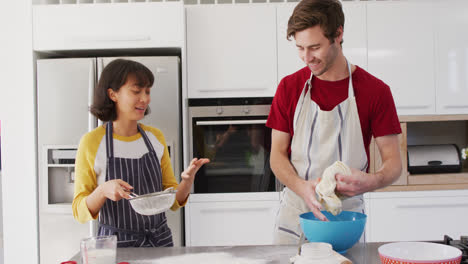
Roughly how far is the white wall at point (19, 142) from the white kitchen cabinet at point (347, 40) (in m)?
1.54

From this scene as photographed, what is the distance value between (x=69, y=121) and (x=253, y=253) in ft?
5.74

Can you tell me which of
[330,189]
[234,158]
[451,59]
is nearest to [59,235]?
[234,158]

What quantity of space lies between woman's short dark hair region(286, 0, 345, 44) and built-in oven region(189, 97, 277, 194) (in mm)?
1224

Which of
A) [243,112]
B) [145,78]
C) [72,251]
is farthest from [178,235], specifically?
[145,78]

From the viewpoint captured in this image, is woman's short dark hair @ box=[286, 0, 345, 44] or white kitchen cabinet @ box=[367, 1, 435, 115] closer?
woman's short dark hair @ box=[286, 0, 345, 44]

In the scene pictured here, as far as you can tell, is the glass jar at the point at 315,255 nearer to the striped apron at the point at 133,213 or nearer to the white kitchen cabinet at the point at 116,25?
the striped apron at the point at 133,213

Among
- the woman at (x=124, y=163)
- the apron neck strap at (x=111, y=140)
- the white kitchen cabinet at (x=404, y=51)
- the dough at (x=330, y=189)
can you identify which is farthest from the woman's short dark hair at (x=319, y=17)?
the white kitchen cabinet at (x=404, y=51)

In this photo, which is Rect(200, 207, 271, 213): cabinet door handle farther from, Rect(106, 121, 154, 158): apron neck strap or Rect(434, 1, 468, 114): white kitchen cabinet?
Rect(434, 1, 468, 114): white kitchen cabinet

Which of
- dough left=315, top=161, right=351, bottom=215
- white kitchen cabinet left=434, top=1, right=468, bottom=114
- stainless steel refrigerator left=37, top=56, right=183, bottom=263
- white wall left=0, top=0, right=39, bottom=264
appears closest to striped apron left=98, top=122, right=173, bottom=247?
dough left=315, top=161, right=351, bottom=215

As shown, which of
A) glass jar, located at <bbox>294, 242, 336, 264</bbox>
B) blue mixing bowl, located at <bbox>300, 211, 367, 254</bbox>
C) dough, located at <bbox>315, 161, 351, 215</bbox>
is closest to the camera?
glass jar, located at <bbox>294, 242, 336, 264</bbox>

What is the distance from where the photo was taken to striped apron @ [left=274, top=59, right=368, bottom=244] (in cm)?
164

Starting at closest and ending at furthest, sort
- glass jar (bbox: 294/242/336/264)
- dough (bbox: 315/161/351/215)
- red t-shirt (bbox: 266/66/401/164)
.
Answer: glass jar (bbox: 294/242/336/264), dough (bbox: 315/161/351/215), red t-shirt (bbox: 266/66/401/164)

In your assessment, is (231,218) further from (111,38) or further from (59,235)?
(111,38)

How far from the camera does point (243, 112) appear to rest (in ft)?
8.98
